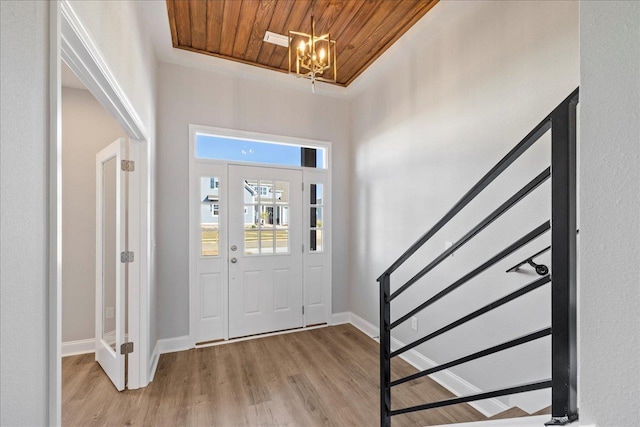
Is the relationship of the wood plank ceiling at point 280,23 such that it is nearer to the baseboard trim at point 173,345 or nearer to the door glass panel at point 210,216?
the door glass panel at point 210,216

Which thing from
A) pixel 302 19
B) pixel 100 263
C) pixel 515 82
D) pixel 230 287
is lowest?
pixel 230 287

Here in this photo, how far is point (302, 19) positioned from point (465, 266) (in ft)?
8.12

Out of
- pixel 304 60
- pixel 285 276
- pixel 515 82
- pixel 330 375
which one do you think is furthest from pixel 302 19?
pixel 330 375

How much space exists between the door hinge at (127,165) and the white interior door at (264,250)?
1.11m

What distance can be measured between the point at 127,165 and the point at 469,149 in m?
2.65

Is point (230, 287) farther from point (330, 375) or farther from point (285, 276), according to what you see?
point (330, 375)

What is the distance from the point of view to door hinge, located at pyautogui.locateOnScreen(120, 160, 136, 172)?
2256mm

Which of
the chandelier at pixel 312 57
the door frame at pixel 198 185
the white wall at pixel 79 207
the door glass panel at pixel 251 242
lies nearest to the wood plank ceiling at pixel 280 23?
the chandelier at pixel 312 57

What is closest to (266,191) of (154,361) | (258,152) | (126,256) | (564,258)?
(258,152)

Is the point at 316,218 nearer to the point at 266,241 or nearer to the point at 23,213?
the point at 266,241

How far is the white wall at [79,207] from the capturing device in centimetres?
289

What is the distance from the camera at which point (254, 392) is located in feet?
7.52

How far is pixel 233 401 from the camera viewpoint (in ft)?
7.17

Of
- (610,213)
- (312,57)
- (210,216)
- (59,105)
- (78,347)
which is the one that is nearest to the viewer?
(610,213)
